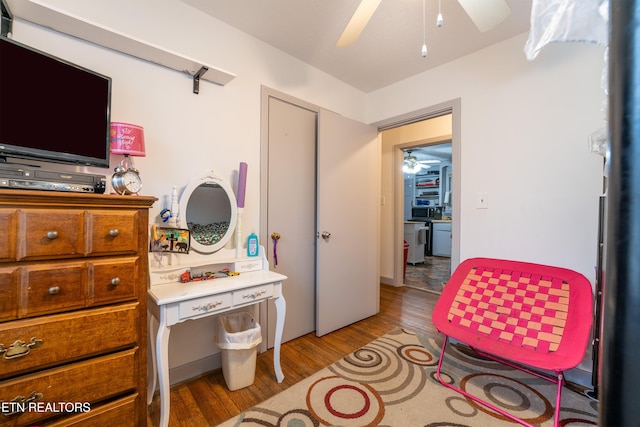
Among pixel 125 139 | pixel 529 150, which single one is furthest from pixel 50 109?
pixel 529 150

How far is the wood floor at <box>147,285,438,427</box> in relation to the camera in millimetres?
1597

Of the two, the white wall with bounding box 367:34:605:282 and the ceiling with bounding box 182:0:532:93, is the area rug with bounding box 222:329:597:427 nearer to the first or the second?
the white wall with bounding box 367:34:605:282

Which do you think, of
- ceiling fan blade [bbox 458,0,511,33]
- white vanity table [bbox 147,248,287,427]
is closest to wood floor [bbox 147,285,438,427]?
white vanity table [bbox 147,248,287,427]

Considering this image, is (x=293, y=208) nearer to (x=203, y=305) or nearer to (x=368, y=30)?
(x=203, y=305)

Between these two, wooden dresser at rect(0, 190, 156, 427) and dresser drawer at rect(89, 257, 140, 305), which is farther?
dresser drawer at rect(89, 257, 140, 305)

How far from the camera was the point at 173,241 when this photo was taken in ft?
5.69

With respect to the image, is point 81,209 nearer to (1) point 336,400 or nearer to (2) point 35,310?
(2) point 35,310

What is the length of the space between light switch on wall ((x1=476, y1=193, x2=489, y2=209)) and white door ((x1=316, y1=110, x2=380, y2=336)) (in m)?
1.04

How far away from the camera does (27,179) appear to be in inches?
41.3

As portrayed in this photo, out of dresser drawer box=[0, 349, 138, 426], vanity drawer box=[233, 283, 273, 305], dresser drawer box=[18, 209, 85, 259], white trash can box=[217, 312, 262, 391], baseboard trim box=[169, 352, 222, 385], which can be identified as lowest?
baseboard trim box=[169, 352, 222, 385]

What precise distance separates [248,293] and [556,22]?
1.68 meters

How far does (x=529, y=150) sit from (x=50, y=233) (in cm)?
282

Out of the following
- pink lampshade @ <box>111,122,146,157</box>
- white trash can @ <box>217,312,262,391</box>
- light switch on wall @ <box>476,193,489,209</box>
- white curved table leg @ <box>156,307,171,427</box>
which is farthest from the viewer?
light switch on wall @ <box>476,193,489,209</box>

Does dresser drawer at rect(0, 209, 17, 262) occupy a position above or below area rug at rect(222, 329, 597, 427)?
above
